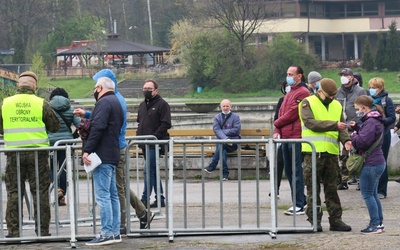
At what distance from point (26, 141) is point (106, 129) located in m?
1.05

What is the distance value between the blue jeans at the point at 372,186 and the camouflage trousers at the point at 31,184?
3.45 metres

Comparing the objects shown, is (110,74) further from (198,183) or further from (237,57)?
(237,57)

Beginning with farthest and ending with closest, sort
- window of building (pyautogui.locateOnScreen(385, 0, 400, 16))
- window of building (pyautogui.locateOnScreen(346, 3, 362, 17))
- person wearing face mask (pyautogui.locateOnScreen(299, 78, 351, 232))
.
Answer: window of building (pyautogui.locateOnScreen(346, 3, 362, 17)) → window of building (pyautogui.locateOnScreen(385, 0, 400, 16)) → person wearing face mask (pyautogui.locateOnScreen(299, 78, 351, 232))

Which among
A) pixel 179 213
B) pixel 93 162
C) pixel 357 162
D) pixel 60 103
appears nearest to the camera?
pixel 93 162

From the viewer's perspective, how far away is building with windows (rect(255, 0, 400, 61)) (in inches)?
3750

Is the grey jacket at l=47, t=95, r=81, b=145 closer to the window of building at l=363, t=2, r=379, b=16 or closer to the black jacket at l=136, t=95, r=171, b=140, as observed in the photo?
the black jacket at l=136, t=95, r=171, b=140

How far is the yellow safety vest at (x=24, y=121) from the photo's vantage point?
12.2 metres

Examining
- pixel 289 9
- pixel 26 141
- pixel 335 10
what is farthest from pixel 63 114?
pixel 335 10

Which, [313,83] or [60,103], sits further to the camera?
[60,103]

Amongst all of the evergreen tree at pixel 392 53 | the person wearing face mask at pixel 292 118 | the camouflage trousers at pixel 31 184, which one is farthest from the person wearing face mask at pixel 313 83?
the evergreen tree at pixel 392 53

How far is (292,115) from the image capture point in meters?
14.1

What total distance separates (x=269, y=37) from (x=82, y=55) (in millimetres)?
14562

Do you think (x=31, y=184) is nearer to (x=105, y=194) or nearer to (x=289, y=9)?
(x=105, y=194)

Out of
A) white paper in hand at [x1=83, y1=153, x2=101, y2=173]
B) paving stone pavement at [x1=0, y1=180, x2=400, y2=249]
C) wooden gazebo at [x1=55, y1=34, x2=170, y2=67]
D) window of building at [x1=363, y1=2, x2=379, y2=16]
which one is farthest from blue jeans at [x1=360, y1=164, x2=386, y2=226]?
window of building at [x1=363, y1=2, x2=379, y2=16]
